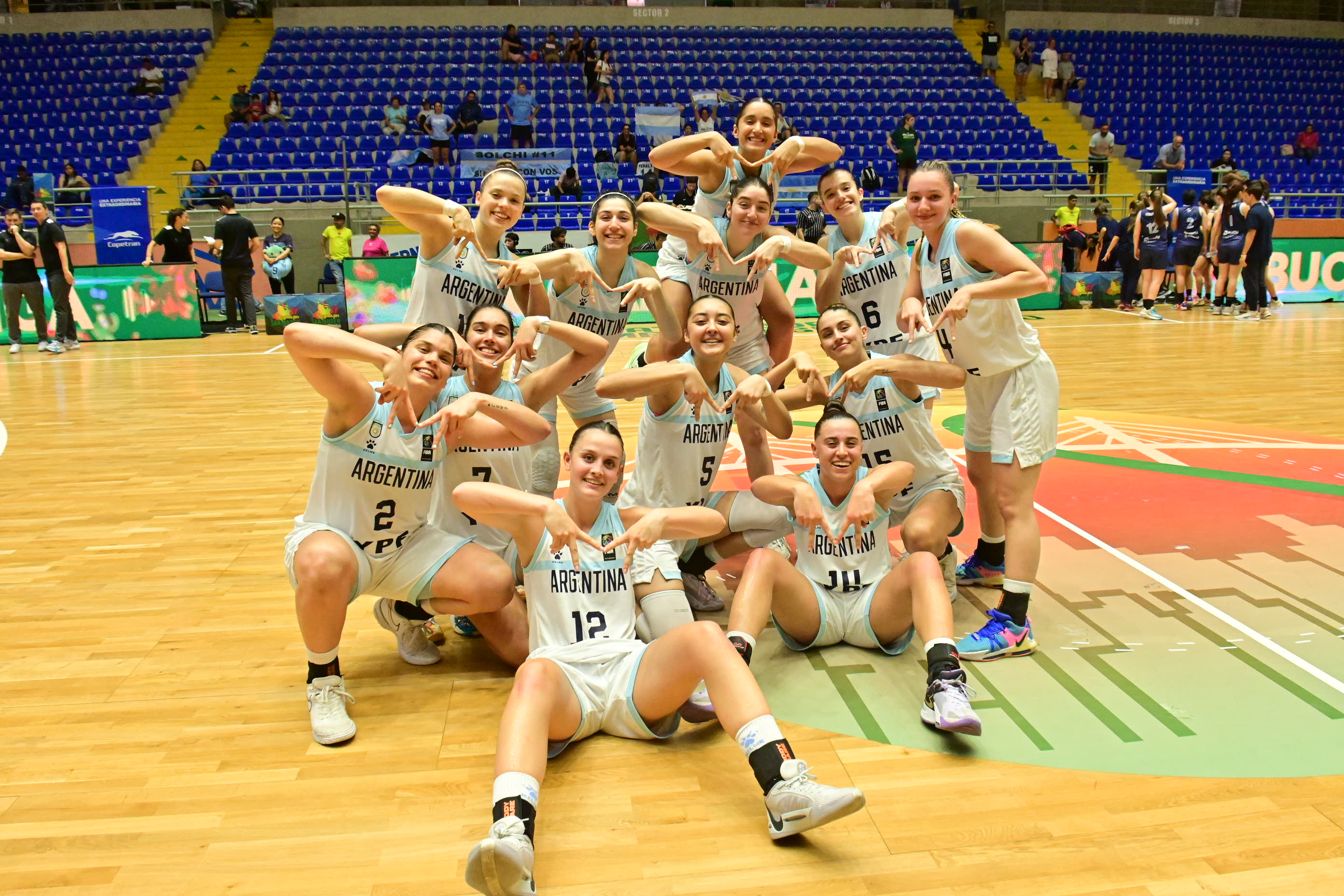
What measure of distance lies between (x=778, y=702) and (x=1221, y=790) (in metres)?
1.33

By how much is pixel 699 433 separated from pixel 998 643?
1423 mm

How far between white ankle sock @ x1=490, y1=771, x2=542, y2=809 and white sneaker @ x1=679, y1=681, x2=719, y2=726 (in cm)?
75

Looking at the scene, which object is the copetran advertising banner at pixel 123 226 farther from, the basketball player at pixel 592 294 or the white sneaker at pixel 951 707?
the white sneaker at pixel 951 707

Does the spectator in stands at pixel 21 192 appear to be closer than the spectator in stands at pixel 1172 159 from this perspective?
Yes

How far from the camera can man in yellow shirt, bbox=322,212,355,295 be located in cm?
1353

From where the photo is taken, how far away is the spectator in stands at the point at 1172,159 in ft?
60.2

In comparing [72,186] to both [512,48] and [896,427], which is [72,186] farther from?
[896,427]

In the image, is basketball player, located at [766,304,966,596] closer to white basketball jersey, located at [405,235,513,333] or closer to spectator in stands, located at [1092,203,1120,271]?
white basketball jersey, located at [405,235,513,333]

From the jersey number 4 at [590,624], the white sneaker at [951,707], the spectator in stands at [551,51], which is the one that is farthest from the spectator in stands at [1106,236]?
the jersey number 4 at [590,624]

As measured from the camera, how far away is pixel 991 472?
427cm

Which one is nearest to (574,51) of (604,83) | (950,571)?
(604,83)

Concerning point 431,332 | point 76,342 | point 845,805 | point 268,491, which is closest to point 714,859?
point 845,805

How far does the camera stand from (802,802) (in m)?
2.51

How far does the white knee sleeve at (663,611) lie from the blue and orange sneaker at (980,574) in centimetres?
160
